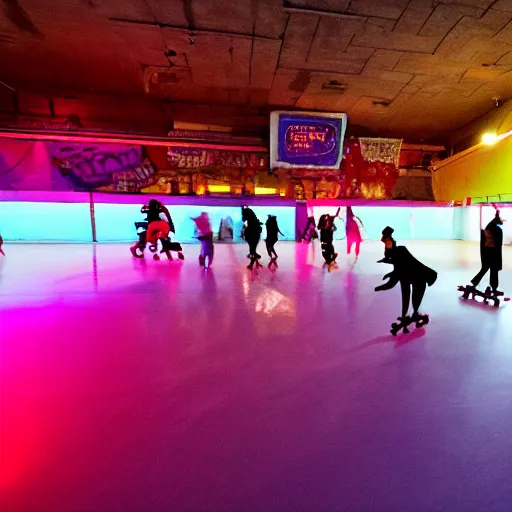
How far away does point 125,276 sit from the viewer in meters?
4.99

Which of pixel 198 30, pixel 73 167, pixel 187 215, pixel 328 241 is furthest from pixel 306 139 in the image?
pixel 73 167

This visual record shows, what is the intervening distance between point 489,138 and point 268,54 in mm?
6790

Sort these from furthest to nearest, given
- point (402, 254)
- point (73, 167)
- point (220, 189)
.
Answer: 1. point (220, 189)
2. point (73, 167)
3. point (402, 254)

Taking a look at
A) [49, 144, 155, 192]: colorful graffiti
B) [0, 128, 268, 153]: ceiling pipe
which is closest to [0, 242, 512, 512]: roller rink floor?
[0, 128, 268, 153]: ceiling pipe

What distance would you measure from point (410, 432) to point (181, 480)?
981 millimetres

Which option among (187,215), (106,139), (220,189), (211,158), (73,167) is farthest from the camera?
(187,215)

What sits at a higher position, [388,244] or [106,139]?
[106,139]

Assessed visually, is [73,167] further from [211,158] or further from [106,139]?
[211,158]

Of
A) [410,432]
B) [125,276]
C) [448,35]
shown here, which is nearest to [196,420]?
[410,432]

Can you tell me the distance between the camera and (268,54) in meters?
6.71

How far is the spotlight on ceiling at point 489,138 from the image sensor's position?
9078 millimetres

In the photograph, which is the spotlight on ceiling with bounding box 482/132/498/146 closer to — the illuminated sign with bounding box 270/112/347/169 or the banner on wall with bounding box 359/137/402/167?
the banner on wall with bounding box 359/137/402/167

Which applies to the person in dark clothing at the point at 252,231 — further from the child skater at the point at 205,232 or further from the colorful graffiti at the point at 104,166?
the colorful graffiti at the point at 104,166

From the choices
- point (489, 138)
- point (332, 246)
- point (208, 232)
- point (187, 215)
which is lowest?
point (332, 246)
